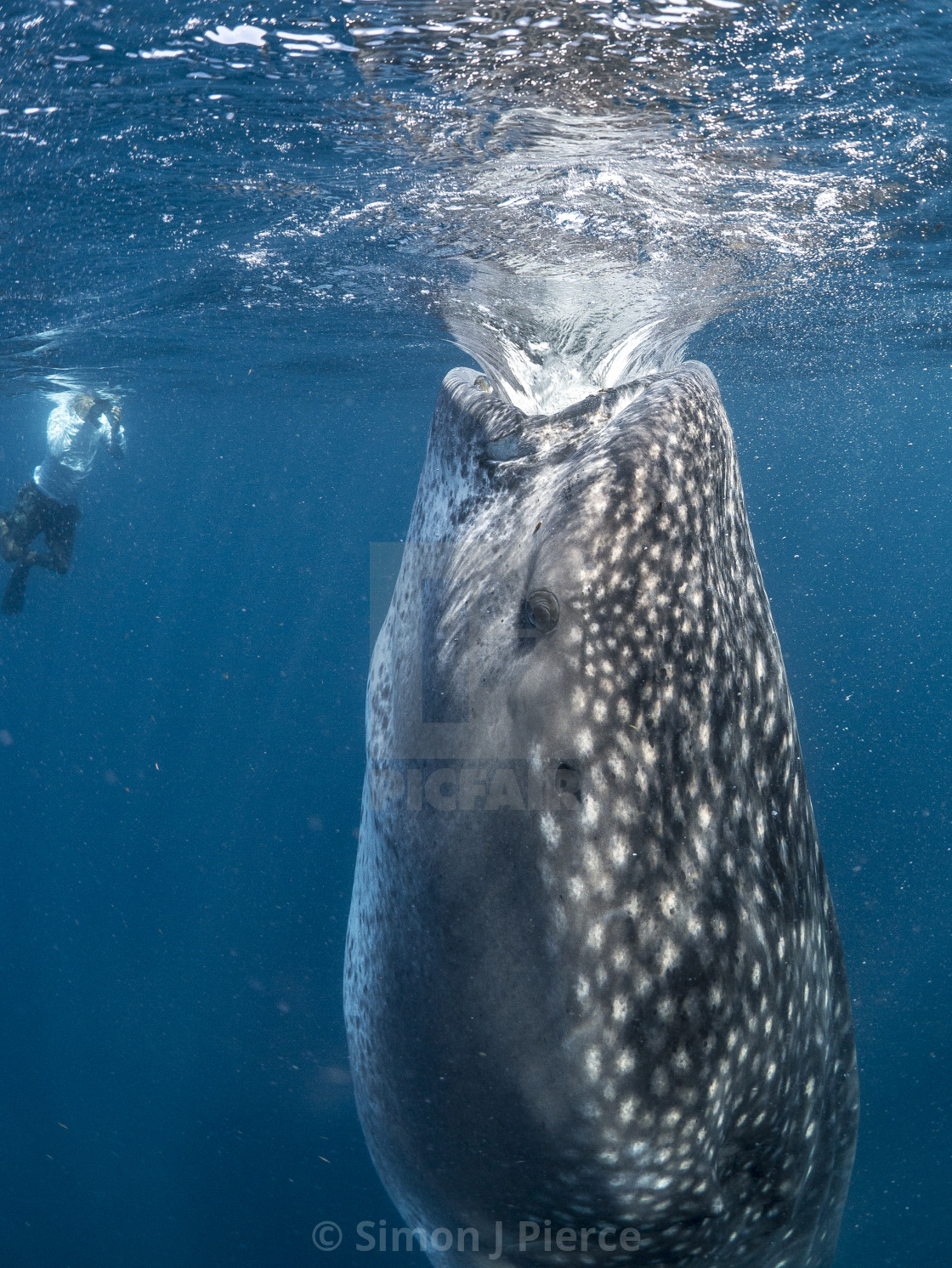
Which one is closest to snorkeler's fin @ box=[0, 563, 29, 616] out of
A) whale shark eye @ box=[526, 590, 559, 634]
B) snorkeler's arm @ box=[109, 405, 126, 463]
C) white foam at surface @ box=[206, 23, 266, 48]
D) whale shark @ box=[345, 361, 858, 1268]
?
snorkeler's arm @ box=[109, 405, 126, 463]

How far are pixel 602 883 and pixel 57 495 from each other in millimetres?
19649

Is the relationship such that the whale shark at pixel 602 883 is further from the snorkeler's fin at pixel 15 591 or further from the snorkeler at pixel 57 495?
the snorkeler's fin at pixel 15 591

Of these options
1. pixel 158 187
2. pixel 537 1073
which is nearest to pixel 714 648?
pixel 537 1073

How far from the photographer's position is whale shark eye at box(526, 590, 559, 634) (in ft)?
5.95

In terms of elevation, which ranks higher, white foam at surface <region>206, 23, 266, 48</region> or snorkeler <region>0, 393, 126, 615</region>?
white foam at surface <region>206, 23, 266, 48</region>

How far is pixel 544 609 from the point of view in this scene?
1812 millimetres

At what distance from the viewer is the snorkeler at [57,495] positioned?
15336 mm

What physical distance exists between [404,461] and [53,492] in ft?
145

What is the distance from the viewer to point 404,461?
60625 millimetres

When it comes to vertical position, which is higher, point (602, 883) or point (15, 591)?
point (602, 883)

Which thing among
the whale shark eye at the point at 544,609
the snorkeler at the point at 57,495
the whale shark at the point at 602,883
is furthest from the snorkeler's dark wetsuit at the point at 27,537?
the whale shark eye at the point at 544,609
